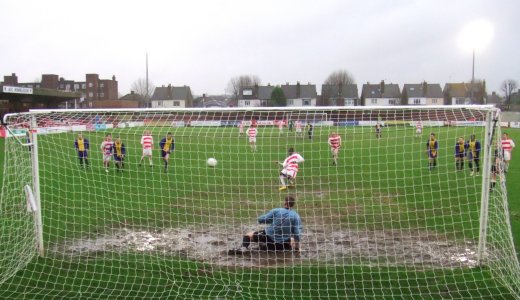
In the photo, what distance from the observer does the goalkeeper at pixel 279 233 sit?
7289mm

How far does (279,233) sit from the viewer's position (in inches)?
290

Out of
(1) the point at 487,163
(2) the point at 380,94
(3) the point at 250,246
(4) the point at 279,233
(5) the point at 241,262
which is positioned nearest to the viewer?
(1) the point at 487,163

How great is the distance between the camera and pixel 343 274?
6.46 m

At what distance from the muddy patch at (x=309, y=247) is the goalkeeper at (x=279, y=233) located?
5.5 inches

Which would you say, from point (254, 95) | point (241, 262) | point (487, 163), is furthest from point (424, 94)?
point (241, 262)

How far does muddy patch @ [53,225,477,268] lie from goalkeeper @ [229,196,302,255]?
139mm

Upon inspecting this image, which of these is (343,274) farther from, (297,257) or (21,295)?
(21,295)

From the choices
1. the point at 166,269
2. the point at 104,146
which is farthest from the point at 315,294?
the point at 104,146

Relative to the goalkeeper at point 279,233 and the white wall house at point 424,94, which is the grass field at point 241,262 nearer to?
the goalkeeper at point 279,233

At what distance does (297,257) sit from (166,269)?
2.03 m

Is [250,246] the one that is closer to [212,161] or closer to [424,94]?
[212,161]

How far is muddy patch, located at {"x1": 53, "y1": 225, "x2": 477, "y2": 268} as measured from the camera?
7.07 metres

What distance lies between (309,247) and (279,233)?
2.57ft

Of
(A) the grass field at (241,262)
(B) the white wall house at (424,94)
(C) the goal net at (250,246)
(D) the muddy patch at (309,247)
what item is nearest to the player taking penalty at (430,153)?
(A) the grass field at (241,262)
